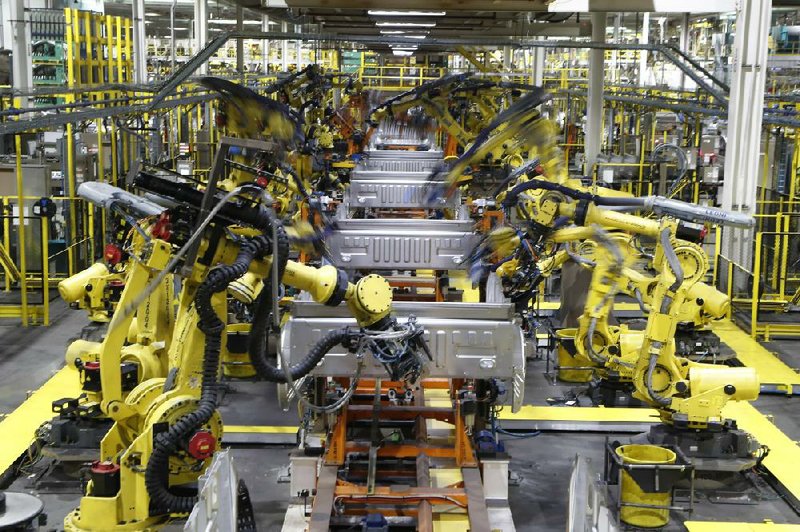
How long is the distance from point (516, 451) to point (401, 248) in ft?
6.29

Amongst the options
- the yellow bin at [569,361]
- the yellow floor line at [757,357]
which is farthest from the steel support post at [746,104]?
the yellow bin at [569,361]

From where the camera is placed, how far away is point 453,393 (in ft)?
23.9

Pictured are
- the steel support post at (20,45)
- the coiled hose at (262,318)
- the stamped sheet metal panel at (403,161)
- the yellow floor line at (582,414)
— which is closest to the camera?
the coiled hose at (262,318)

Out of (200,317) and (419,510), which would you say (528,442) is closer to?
(419,510)

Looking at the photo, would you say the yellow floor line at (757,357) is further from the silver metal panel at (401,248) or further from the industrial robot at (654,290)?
the silver metal panel at (401,248)

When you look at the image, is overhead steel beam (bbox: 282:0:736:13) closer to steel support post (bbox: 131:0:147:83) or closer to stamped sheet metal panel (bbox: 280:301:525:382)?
stamped sheet metal panel (bbox: 280:301:525:382)

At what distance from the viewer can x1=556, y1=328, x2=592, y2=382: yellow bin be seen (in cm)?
971

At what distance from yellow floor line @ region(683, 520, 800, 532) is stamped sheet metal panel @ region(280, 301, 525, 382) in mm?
1818

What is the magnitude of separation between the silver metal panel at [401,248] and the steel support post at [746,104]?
4.72 m

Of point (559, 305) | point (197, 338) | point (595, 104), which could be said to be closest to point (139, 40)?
point (595, 104)

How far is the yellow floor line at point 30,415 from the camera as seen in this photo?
7.58m

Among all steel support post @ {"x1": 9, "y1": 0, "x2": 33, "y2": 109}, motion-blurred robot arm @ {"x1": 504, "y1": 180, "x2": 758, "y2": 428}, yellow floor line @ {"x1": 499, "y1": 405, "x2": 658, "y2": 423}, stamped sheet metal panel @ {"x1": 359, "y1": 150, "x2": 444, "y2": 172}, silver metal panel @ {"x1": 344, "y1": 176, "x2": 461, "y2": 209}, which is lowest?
yellow floor line @ {"x1": 499, "y1": 405, "x2": 658, "y2": 423}

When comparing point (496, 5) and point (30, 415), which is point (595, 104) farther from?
point (30, 415)

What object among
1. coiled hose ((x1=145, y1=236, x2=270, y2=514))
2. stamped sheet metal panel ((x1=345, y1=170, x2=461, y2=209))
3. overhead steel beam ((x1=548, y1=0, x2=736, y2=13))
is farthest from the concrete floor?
overhead steel beam ((x1=548, y1=0, x2=736, y2=13))
